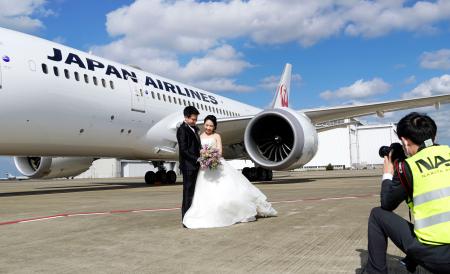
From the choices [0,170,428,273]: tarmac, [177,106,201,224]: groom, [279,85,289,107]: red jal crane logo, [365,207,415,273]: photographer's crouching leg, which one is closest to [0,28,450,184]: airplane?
[0,170,428,273]: tarmac

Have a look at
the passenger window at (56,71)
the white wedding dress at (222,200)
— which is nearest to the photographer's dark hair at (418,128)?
the white wedding dress at (222,200)

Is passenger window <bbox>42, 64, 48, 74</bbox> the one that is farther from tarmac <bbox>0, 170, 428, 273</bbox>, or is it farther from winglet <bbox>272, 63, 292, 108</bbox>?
winglet <bbox>272, 63, 292, 108</bbox>

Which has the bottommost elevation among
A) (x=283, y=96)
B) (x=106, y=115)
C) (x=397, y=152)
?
(x=397, y=152)

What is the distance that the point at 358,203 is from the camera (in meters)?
6.60

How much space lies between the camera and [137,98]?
11.5m

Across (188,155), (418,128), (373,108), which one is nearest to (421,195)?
(418,128)

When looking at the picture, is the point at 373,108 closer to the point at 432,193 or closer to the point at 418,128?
the point at 418,128

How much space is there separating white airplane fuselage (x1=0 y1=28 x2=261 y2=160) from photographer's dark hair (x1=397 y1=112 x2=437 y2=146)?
7852 millimetres

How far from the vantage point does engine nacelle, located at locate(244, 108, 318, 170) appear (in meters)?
11.3

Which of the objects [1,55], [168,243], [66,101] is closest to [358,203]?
[168,243]

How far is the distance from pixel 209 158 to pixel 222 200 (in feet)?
1.57

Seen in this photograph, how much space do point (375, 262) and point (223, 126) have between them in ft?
35.4

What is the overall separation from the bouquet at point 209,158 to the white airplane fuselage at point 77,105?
17.1 feet

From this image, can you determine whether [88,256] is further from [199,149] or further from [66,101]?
[66,101]
